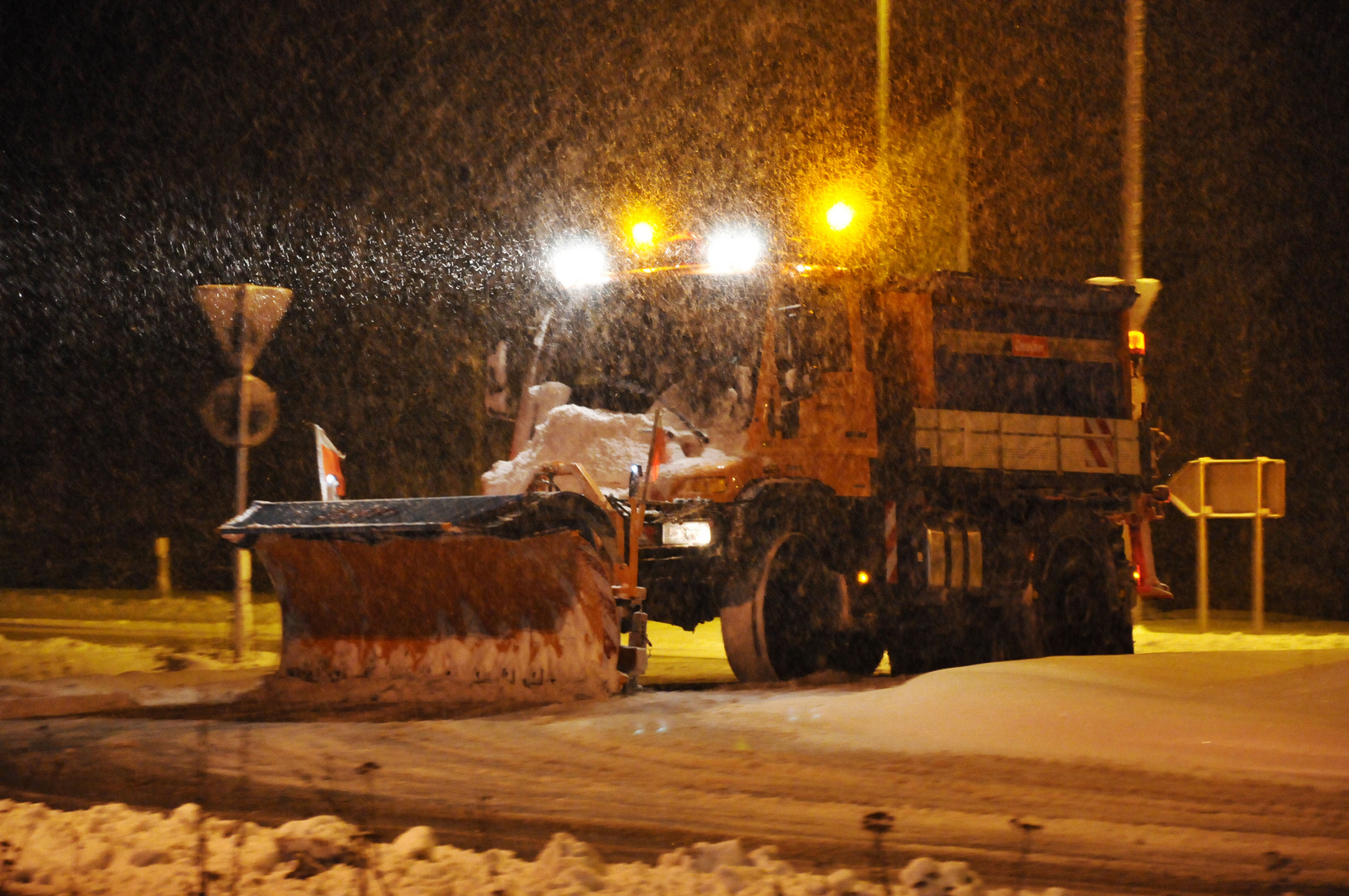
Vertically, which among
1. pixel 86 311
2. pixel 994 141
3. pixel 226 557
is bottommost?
pixel 226 557

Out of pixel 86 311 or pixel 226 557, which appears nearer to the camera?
pixel 226 557

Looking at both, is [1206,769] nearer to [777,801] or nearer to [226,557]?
[777,801]

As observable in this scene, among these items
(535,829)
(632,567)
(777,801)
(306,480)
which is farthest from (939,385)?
(306,480)

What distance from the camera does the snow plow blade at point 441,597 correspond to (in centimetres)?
792

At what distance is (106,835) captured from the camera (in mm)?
4852

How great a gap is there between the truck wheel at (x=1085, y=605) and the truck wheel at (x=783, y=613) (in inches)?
92.0

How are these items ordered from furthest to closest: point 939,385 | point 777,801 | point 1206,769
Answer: point 939,385 < point 1206,769 < point 777,801

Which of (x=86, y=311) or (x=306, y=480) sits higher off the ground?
(x=86, y=311)

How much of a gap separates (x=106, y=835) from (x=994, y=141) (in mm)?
22225

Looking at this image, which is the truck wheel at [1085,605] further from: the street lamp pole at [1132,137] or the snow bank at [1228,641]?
the street lamp pole at [1132,137]

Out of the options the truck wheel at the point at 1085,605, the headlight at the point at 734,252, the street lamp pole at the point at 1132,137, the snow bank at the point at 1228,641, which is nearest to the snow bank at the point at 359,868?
the headlight at the point at 734,252

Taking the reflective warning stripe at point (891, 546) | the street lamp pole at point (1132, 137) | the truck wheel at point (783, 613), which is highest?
the street lamp pole at point (1132, 137)

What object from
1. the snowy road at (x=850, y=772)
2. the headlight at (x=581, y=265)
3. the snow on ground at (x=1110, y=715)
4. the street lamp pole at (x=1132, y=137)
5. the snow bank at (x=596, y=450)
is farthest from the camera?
the street lamp pole at (x=1132, y=137)

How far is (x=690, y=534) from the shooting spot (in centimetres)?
877
